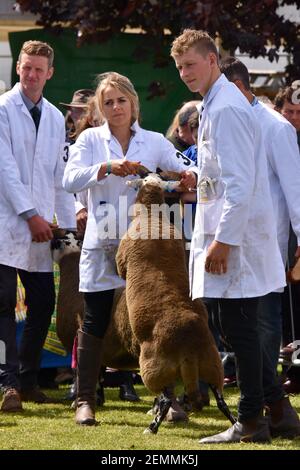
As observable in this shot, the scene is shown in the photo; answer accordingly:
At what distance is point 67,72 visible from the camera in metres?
11.3

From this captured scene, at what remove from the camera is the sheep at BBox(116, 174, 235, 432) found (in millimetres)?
5891

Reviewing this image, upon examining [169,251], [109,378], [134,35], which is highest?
[134,35]

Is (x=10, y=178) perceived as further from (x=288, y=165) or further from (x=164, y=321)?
(x=288, y=165)

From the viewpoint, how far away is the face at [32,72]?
7.29 metres

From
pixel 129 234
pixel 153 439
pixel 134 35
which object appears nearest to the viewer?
pixel 153 439

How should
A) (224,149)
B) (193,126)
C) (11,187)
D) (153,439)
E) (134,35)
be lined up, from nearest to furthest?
(224,149) < (153,439) < (11,187) < (193,126) < (134,35)

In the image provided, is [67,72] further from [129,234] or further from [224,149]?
[224,149]

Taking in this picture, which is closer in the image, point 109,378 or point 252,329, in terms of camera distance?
point 252,329

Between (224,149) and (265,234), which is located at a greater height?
(224,149)

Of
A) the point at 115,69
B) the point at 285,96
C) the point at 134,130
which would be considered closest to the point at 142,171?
the point at 134,130

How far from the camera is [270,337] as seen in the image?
620cm

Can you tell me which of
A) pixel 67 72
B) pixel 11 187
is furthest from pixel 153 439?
pixel 67 72

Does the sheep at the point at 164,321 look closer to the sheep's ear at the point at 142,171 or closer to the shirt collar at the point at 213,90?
the sheep's ear at the point at 142,171

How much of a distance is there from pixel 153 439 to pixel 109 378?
2372mm
